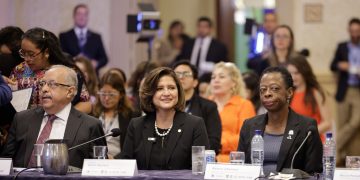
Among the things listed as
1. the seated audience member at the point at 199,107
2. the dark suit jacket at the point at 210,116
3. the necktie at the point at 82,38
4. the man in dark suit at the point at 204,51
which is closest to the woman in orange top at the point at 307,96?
the seated audience member at the point at 199,107

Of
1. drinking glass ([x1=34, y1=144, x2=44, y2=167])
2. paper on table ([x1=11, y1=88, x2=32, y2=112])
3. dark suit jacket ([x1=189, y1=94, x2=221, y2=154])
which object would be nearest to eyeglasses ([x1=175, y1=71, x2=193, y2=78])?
dark suit jacket ([x1=189, y1=94, x2=221, y2=154])

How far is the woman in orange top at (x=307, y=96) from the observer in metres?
8.30

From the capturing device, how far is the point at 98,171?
520cm

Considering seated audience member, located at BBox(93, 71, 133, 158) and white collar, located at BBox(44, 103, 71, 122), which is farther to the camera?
seated audience member, located at BBox(93, 71, 133, 158)

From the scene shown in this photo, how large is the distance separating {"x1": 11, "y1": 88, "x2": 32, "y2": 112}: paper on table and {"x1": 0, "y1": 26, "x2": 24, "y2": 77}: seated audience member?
1.34 ft

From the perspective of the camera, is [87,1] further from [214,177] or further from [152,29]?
[214,177]

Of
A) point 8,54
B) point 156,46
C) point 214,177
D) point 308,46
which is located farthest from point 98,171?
point 156,46

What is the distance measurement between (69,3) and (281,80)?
358 cm

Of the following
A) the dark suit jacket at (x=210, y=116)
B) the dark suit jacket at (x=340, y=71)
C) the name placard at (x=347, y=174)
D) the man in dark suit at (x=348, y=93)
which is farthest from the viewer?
the dark suit jacket at (x=340, y=71)

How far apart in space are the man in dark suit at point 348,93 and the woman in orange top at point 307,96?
3.59 meters

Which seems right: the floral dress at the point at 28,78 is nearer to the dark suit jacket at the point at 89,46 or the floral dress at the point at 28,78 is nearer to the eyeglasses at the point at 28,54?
the eyeglasses at the point at 28,54

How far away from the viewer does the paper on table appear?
21.0ft

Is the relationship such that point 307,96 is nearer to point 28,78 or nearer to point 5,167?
point 28,78

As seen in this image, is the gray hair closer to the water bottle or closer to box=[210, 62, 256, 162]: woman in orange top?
the water bottle
